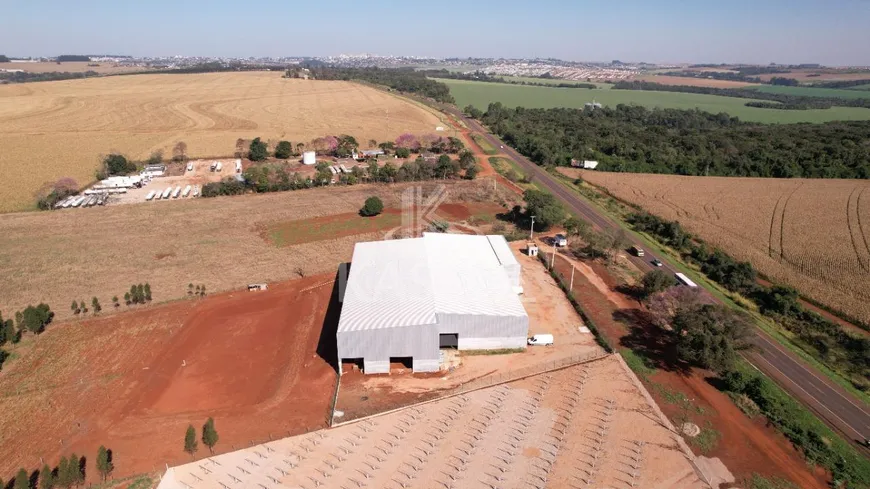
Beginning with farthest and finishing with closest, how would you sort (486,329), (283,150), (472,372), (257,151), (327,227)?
(283,150), (257,151), (327,227), (486,329), (472,372)

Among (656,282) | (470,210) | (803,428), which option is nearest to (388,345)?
(656,282)

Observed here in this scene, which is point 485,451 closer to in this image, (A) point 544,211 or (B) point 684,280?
(B) point 684,280

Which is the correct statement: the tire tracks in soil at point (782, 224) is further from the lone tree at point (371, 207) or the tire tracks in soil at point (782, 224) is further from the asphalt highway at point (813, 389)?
the lone tree at point (371, 207)

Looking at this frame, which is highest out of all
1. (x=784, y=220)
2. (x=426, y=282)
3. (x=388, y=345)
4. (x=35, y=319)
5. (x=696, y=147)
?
(x=696, y=147)

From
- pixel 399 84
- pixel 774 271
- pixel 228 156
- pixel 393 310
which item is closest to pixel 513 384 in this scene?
pixel 393 310

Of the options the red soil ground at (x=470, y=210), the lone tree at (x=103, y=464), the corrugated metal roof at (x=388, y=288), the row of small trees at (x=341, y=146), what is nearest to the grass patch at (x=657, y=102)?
the row of small trees at (x=341, y=146)

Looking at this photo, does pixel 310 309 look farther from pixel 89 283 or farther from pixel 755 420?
pixel 755 420

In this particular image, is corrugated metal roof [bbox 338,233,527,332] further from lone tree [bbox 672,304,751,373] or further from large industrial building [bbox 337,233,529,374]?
lone tree [bbox 672,304,751,373]
